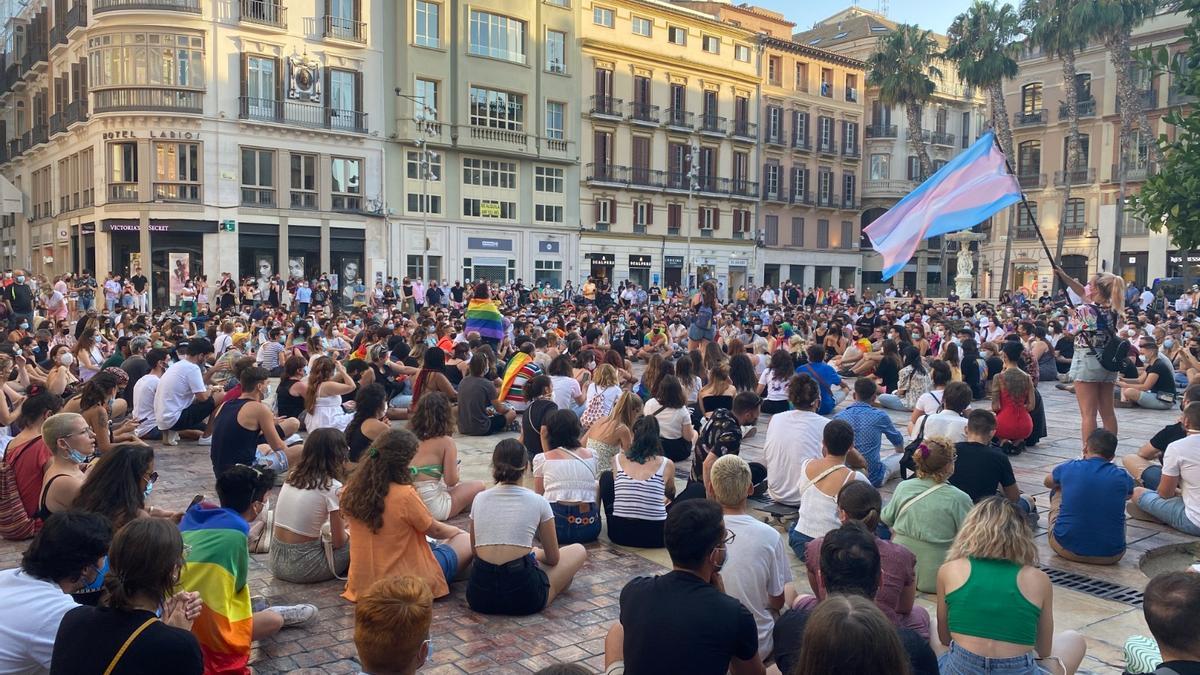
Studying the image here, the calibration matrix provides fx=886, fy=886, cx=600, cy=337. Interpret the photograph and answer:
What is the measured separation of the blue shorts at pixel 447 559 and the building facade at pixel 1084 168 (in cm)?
4893

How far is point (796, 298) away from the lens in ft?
154

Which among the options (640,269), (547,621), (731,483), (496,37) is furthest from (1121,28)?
(547,621)

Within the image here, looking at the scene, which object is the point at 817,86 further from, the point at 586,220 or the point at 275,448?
the point at 275,448

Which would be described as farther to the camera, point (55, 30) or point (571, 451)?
point (55, 30)

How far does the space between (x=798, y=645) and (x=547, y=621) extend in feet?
7.49

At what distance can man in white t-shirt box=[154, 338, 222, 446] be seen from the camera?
1107 cm

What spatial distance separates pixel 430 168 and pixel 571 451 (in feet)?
112

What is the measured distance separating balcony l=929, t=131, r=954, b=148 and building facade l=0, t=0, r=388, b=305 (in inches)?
1690

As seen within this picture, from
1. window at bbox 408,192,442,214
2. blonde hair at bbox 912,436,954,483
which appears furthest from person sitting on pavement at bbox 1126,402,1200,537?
window at bbox 408,192,442,214

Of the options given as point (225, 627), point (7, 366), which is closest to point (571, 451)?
point (225, 627)

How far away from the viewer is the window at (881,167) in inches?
2539

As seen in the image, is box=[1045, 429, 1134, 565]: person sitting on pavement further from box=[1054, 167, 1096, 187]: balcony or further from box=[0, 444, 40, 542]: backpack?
box=[1054, 167, 1096, 187]: balcony

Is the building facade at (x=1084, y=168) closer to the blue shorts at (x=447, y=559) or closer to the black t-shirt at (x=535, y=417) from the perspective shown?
the black t-shirt at (x=535, y=417)

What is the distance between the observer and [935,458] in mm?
6109
